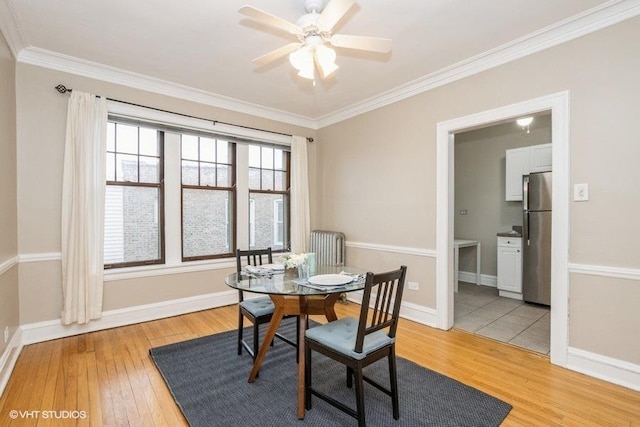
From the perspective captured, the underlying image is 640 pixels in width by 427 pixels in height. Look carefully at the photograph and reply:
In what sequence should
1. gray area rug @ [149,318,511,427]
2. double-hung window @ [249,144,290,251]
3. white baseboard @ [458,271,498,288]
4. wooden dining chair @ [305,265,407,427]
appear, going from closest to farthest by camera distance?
wooden dining chair @ [305,265,407,427], gray area rug @ [149,318,511,427], double-hung window @ [249,144,290,251], white baseboard @ [458,271,498,288]

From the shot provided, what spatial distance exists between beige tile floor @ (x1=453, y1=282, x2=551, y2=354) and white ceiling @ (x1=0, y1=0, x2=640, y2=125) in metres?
2.60

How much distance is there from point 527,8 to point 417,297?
277cm

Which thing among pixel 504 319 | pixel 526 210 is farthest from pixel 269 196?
pixel 526 210

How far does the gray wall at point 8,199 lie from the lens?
7.59 feet

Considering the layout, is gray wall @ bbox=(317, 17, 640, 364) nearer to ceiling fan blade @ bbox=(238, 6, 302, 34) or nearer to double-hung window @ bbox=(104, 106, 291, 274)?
ceiling fan blade @ bbox=(238, 6, 302, 34)

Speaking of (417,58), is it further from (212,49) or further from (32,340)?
(32,340)

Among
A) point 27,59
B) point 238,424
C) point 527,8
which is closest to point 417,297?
point 238,424

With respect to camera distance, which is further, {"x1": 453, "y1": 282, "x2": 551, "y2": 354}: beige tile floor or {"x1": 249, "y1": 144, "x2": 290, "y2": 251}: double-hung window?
{"x1": 249, "y1": 144, "x2": 290, "y2": 251}: double-hung window

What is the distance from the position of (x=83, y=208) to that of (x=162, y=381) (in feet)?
6.15

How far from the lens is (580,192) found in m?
2.39

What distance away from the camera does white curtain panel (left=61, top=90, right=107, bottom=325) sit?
2973 millimetres

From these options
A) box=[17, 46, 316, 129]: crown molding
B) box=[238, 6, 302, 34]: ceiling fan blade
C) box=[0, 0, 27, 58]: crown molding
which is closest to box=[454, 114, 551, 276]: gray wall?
box=[17, 46, 316, 129]: crown molding

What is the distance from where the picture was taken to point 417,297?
139 inches

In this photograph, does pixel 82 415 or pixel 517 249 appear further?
pixel 517 249
